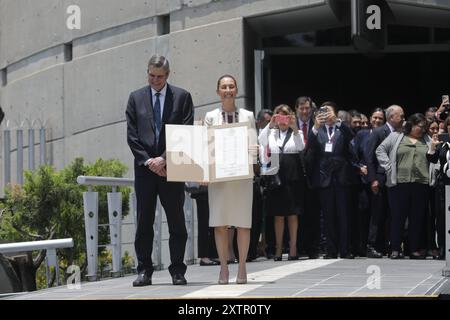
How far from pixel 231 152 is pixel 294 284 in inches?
56.1

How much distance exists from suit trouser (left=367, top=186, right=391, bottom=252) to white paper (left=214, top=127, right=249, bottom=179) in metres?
5.22

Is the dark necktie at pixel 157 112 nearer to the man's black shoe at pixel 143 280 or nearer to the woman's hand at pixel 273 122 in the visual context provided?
the man's black shoe at pixel 143 280

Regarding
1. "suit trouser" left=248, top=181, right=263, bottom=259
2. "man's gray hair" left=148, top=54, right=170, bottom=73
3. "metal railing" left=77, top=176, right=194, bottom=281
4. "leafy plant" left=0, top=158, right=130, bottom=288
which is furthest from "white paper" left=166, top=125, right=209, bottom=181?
"leafy plant" left=0, top=158, right=130, bottom=288

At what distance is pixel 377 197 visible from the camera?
1636 cm

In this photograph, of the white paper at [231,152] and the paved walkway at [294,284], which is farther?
the white paper at [231,152]

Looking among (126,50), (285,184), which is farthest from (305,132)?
(126,50)

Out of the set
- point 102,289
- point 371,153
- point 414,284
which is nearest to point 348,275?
point 414,284

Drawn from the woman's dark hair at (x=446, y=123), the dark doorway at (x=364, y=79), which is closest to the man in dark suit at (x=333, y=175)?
the woman's dark hair at (x=446, y=123)

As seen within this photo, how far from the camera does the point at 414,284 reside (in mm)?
11398

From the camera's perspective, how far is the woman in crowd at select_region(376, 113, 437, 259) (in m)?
15.8

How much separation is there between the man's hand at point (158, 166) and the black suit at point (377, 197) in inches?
213

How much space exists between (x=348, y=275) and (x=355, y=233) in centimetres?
356

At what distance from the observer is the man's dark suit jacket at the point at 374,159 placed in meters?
16.2
